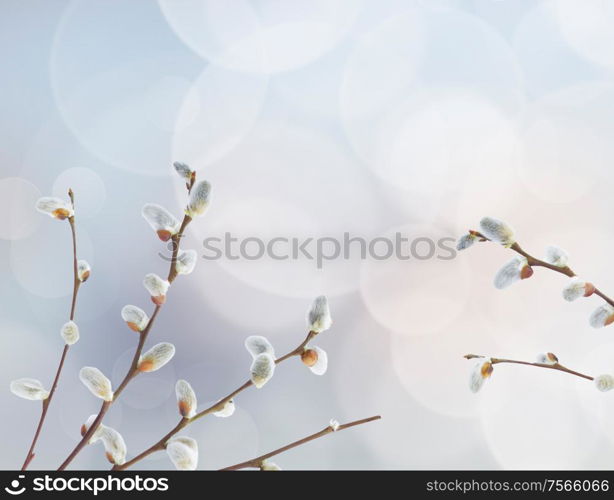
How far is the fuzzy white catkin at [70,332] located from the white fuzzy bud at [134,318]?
0.18ft

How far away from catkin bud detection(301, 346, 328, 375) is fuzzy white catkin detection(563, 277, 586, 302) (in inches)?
8.7

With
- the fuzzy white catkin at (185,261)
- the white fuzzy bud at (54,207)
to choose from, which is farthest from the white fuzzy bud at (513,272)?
the white fuzzy bud at (54,207)

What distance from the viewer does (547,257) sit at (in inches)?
17.1

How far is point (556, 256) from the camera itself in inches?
17.0

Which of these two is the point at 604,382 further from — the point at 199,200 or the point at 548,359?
the point at 199,200

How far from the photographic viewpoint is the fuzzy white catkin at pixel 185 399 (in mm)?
351

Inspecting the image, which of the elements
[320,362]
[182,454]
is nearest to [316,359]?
[320,362]
